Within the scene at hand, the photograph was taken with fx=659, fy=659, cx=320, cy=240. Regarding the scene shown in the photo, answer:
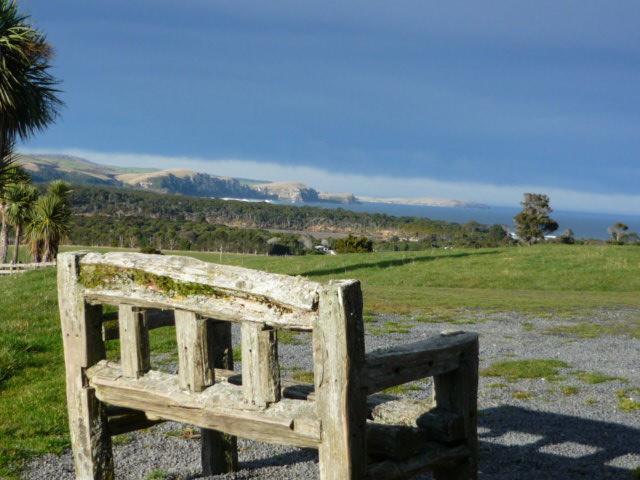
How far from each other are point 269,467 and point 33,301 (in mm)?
12712

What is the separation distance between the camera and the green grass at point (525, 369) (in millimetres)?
10680

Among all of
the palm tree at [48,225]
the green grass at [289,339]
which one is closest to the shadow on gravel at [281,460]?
the green grass at [289,339]

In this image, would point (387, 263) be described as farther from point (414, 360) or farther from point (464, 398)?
point (414, 360)

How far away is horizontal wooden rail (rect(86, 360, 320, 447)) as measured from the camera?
396 cm

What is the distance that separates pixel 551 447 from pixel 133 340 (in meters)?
4.77

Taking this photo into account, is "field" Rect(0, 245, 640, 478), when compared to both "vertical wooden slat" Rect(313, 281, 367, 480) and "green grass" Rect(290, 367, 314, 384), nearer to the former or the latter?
"green grass" Rect(290, 367, 314, 384)

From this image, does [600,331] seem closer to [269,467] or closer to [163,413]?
[269,467]

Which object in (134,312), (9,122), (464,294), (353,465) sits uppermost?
(9,122)

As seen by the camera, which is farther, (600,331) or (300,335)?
(600,331)

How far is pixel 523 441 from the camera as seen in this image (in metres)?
7.32

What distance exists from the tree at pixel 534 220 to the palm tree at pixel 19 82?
53.3 meters

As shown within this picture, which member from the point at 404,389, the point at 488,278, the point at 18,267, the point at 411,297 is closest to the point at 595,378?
the point at 404,389

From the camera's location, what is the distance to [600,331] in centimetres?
1595

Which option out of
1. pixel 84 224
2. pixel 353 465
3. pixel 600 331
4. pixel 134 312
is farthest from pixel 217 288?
pixel 84 224
